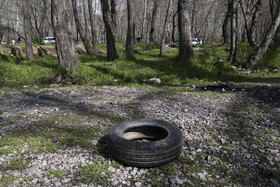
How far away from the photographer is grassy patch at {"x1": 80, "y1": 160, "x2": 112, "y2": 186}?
2.22 metres

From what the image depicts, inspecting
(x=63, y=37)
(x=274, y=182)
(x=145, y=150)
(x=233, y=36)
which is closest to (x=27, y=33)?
(x=63, y=37)

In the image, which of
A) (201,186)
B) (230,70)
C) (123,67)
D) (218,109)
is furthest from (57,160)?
(230,70)

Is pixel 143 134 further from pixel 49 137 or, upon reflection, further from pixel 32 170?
pixel 32 170

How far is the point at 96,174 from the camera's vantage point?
2.32 metres

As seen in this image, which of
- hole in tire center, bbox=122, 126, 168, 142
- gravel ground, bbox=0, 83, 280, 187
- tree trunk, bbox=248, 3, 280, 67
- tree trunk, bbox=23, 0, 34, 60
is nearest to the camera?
gravel ground, bbox=0, 83, 280, 187

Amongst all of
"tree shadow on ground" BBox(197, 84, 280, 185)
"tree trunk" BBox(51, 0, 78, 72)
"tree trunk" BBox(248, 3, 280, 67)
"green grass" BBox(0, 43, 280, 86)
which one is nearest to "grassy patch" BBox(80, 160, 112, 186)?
"tree shadow on ground" BBox(197, 84, 280, 185)

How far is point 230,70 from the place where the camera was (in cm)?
896

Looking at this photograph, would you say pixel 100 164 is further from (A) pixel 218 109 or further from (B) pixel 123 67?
(B) pixel 123 67

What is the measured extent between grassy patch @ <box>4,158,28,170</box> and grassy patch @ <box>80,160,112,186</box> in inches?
27.4

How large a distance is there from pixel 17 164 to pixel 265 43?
9862 millimetres

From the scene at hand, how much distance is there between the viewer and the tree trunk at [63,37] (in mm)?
7582

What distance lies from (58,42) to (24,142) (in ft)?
18.6

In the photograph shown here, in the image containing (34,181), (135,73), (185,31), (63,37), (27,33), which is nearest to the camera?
(34,181)

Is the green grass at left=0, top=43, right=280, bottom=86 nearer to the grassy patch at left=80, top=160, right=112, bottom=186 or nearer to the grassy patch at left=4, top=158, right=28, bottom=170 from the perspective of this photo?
the grassy patch at left=4, top=158, right=28, bottom=170
